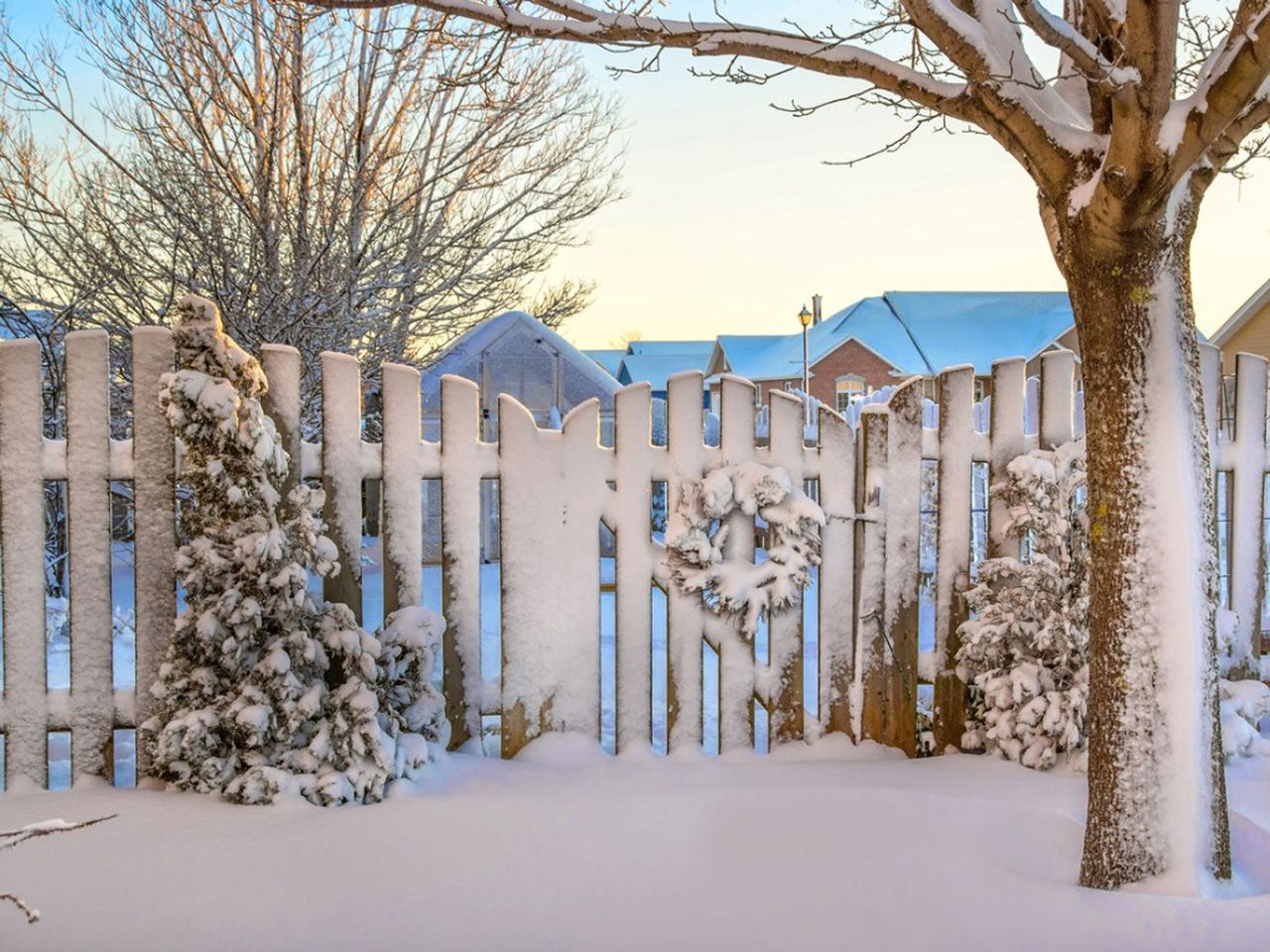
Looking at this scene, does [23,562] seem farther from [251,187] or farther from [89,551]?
[251,187]

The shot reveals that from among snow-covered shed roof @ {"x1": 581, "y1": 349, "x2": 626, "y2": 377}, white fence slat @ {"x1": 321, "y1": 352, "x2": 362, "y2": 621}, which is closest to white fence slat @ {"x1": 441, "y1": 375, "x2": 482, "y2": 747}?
white fence slat @ {"x1": 321, "y1": 352, "x2": 362, "y2": 621}

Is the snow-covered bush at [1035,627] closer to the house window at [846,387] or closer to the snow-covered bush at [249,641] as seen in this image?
the snow-covered bush at [249,641]

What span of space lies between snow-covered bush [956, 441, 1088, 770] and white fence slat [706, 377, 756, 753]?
3.09 ft

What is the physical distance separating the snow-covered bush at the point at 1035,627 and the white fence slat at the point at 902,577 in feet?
0.75

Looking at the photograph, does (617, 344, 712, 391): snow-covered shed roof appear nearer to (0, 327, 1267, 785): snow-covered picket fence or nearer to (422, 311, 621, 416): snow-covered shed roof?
(422, 311, 621, 416): snow-covered shed roof

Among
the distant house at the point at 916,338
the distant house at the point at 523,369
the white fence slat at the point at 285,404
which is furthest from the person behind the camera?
the distant house at the point at 916,338

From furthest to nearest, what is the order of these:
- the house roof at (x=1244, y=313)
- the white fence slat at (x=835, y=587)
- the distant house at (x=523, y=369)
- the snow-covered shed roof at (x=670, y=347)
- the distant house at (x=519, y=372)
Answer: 1. the snow-covered shed roof at (x=670, y=347)
2. the house roof at (x=1244, y=313)
3. the distant house at (x=523, y=369)
4. the distant house at (x=519, y=372)
5. the white fence slat at (x=835, y=587)

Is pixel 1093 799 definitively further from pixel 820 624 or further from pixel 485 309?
pixel 485 309

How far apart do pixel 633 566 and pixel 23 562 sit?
7.99 feet

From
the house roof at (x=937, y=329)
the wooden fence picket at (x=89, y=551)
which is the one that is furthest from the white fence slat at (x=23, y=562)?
the house roof at (x=937, y=329)

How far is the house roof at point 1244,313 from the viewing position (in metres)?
20.2

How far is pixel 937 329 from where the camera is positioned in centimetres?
3234

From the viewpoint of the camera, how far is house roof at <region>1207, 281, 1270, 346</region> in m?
20.2

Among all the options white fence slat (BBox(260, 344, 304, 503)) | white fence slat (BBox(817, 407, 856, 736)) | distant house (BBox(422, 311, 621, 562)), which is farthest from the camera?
distant house (BBox(422, 311, 621, 562))
